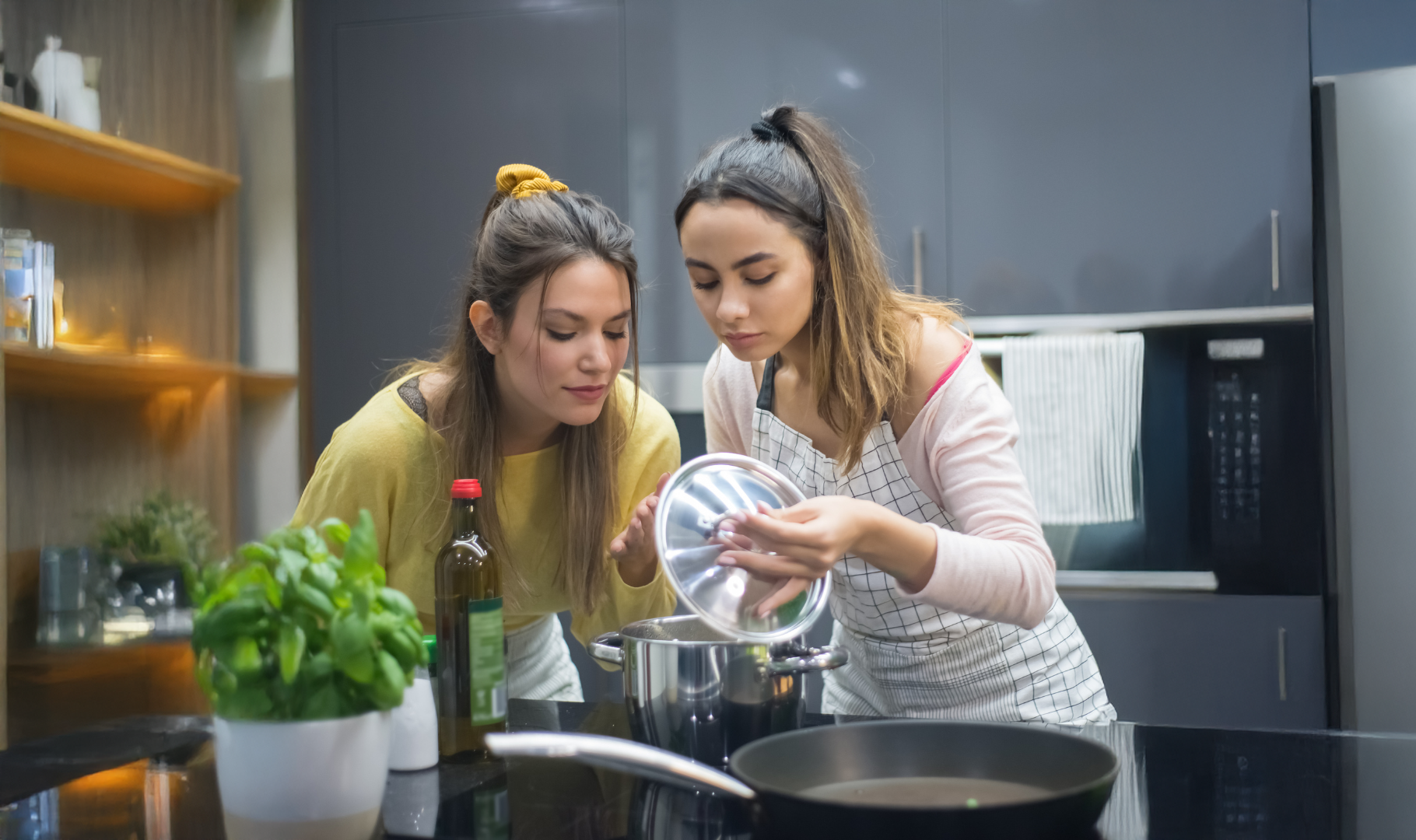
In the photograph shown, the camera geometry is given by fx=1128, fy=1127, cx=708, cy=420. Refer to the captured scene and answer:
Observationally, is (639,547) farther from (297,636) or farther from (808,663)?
(297,636)

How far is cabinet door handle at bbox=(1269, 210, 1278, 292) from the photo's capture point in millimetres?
2162

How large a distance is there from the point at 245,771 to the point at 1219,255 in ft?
6.64

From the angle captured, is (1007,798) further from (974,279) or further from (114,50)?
(114,50)

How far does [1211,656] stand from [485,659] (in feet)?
5.54

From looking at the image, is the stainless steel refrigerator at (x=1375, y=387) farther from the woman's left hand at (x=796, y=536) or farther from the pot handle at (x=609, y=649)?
the pot handle at (x=609, y=649)

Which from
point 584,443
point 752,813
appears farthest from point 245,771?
point 584,443

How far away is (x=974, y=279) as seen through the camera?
2.33m

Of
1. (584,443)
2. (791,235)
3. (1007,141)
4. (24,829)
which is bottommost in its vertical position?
(24,829)

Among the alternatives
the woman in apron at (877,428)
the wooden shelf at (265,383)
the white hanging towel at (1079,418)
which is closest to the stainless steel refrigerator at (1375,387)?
the white hanging towel at (1079,418)

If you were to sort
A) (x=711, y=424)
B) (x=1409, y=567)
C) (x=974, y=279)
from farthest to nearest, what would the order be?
(x=974, y=279)
(x=1409, y=567)
(x=711, y=424)

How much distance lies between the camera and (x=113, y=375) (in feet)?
8.11

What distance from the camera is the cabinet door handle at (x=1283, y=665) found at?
7.02 feet

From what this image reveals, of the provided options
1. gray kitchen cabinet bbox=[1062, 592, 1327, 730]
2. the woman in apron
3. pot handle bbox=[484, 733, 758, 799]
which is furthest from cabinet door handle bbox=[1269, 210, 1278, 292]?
pot handle bbox=[484, 733, 758, 799]

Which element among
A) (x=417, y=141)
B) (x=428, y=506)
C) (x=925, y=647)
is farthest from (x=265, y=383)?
(x=925, y=647)
